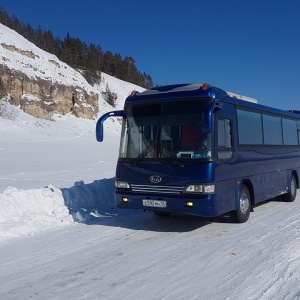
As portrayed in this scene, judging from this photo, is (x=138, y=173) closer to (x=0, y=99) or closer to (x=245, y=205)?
(x=245, y=205)

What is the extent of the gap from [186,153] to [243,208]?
7.39ft

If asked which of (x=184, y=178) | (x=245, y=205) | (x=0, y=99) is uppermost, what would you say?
(x=0, y=99)

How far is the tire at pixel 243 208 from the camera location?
8711 millimetres

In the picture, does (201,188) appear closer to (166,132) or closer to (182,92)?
(166,132)

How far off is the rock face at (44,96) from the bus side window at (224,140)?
47.2 meters

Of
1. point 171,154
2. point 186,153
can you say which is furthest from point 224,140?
point 171,154

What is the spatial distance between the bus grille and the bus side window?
1.07 metres

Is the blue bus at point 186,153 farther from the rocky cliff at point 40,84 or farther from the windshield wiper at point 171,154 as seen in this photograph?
the rocky cliff at point 40,84

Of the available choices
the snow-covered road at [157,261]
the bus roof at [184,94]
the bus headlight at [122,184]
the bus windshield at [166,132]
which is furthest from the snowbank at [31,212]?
the bus roof at [184,94]

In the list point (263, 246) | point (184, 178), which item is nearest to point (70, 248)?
point (184, 178)

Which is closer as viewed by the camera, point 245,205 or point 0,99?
point 245,205

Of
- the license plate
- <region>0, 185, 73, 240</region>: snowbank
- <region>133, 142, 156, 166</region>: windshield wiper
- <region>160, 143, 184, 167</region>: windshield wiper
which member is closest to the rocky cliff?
<region>0, 185, 73, 240</region>: snowbank

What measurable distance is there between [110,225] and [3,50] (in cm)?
5449

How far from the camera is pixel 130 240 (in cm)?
746
